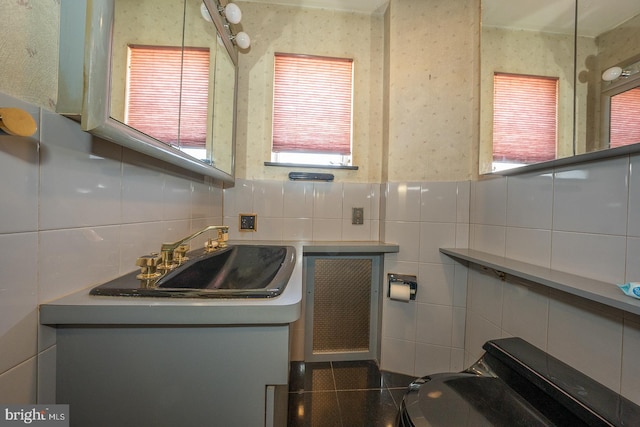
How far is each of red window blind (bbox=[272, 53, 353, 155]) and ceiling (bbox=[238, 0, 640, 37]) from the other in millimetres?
338

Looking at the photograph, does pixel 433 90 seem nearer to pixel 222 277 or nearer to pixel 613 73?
pixel 613 73

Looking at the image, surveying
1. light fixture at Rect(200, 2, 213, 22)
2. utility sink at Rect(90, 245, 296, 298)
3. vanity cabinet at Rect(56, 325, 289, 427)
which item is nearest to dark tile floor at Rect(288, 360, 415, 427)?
utility sink at Rect(90, 245, 296, 298)

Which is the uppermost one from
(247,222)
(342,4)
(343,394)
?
(342,4)

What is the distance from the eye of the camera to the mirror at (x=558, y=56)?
786 mm

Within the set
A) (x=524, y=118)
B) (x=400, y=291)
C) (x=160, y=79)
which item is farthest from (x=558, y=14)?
(x=160, y=79)

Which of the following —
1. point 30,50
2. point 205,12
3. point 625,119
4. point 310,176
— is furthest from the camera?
point 310,176

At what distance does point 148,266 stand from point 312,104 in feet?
4.59

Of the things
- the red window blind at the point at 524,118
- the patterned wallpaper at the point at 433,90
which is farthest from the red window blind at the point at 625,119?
the patterned wallpaper at the point at 433,90

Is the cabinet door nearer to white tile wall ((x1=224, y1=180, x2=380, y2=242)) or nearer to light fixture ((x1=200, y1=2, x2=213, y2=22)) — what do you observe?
white tile wall ((x1=224, y1=180, x2=380, y2=242))

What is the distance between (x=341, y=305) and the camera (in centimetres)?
154

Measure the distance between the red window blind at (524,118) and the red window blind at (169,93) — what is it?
4.83 feet

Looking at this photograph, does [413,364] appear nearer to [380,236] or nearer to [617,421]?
[380,236]

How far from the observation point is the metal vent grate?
1.53 m

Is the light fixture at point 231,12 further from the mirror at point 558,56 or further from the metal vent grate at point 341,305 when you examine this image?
the metal vent grate at point 341,305
